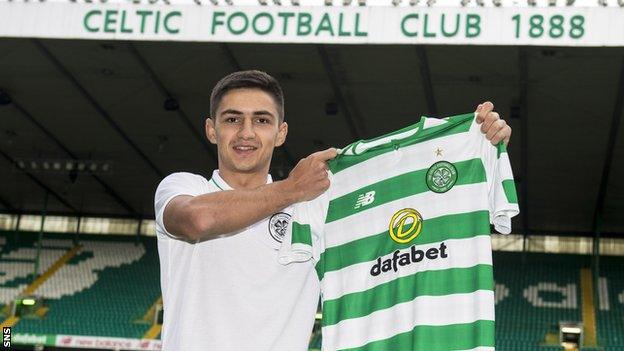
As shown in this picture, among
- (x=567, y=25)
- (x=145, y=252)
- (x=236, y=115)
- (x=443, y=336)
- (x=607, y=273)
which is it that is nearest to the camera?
(x=236, y=115)

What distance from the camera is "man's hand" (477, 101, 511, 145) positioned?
4.93m

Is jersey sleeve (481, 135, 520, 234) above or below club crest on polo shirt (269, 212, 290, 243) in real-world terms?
above

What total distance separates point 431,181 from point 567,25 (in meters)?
16.6

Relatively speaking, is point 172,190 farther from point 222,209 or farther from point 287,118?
point 287,118

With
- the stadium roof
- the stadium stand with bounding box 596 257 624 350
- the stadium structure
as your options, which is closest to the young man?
the stadium structure

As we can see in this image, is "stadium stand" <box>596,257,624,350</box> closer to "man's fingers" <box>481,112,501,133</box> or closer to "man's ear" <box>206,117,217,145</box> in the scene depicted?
"man's fingers" <box>481,112,501,133</box>

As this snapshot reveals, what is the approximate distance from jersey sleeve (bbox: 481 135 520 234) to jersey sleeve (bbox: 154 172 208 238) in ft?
5.34

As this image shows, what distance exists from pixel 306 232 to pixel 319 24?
56.4 ft

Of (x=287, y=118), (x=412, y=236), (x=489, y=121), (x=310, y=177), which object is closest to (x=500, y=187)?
(x=489, y=121)

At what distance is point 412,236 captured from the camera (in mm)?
5145

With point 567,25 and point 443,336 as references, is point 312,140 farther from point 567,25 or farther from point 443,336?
point 443,336

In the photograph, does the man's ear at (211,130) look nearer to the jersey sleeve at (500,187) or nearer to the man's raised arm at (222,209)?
the man's raised arm at (222,209)

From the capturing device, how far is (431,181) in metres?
5.24

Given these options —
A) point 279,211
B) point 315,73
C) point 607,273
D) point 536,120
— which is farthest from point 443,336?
point 607,273
